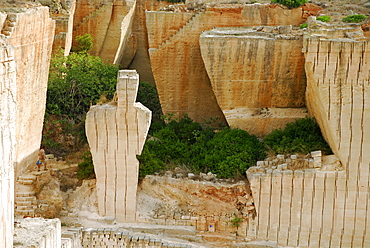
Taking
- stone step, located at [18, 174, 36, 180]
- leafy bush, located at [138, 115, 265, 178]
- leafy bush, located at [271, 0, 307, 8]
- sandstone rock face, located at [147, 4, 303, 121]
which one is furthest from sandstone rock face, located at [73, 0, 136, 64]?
stone step, located at [18, 174, 36, 180]

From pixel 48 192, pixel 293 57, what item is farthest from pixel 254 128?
pixel 48 192

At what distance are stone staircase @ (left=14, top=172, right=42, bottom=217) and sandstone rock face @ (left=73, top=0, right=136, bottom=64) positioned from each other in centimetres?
883

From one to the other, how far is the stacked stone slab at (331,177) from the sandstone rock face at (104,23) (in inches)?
423

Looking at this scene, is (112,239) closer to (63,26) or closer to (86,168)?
(86,168)

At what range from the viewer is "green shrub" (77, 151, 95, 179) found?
18.3 metres

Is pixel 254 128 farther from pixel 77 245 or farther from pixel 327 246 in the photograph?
pixel 77 245

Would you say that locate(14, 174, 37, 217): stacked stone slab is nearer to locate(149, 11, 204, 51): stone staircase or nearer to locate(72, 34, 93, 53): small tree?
locate(149, 11, 204, 51): stone staircase

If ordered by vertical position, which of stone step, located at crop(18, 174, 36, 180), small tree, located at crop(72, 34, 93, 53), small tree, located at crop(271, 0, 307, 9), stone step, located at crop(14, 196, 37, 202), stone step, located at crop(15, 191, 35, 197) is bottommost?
stone step, located at crop(14, 196, 37, 202)

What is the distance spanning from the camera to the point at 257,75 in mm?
20000

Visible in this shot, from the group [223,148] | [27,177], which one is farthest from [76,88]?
[223,148]

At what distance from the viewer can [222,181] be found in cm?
1780

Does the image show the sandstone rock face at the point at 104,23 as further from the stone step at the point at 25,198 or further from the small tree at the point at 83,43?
the stone step at the point at 25,198

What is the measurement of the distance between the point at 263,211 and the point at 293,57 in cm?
508

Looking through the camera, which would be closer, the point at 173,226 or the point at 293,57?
the point at 173,226
